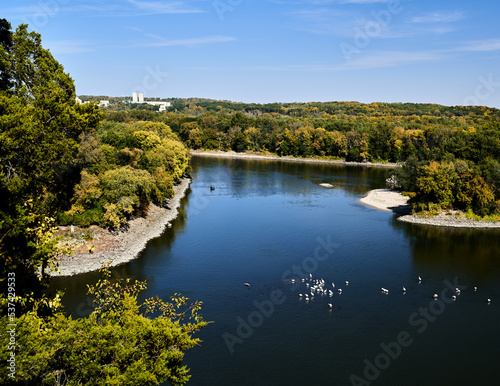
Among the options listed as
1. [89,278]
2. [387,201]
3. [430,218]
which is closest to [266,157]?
[387,201]

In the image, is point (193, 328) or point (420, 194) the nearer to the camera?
point (193, 328)

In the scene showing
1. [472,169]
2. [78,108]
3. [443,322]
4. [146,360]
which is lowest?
[443,322]

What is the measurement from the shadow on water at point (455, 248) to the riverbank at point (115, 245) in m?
34.4

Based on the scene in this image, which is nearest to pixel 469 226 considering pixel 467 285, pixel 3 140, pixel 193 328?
pixel 467 285

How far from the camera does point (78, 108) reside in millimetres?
29188

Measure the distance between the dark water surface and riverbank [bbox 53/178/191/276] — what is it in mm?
1457

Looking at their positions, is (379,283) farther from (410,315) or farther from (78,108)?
(78,108)

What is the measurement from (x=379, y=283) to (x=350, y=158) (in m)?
111

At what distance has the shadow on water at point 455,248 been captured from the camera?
46438mm

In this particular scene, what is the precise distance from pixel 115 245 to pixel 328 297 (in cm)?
2579

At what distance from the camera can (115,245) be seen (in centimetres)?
4759

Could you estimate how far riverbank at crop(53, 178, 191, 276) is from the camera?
136ft

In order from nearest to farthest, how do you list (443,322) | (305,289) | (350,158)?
(443,322) < (305,289) < (350,158)

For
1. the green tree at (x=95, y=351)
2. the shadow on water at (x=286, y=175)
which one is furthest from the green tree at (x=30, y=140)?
the shadow on water at (x=286, y=175)
